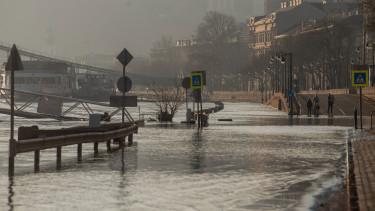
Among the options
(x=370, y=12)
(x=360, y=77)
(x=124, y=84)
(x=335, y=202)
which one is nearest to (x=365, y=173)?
(x=335, y=202)

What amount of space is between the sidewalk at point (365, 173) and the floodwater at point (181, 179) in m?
0.48

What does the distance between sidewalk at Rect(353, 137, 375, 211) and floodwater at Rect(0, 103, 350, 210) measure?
1.57 ft

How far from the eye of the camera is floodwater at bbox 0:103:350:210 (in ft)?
52.3

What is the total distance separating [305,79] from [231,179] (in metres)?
161

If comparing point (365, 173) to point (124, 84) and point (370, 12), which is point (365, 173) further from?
point (370, 12)

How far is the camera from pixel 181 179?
A: 20531 mm

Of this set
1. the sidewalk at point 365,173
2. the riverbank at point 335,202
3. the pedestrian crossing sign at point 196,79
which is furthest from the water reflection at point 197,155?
the pedestrian crossing sign at point 196,79

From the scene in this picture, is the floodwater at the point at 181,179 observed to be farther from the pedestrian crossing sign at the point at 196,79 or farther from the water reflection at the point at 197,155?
the pedestrian crossing sign at the point at 196,79

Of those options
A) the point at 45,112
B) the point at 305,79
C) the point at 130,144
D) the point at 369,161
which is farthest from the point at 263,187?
the point at 305,79

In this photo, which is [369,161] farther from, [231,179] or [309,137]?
[309,137]

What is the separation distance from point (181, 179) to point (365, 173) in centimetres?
387

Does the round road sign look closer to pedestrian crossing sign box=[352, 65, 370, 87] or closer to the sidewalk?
the sidewalk

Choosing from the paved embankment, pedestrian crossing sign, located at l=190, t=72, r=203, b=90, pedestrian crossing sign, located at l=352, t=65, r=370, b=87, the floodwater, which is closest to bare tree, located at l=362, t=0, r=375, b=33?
pedestrian crossing sign, located at l=352, t=65, r=370, b=87

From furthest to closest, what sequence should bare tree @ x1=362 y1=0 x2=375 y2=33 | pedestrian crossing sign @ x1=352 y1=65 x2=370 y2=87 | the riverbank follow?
bare tree @ x1=362 y1=0 x2=375 y2=33 → pedestrian crossing sign @ x1=352 y1=65 x2=370 y2=87 → the riverbank
